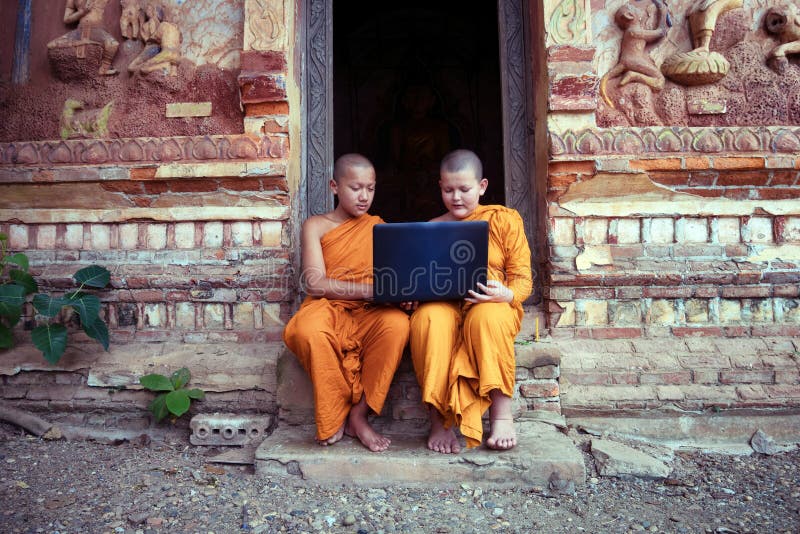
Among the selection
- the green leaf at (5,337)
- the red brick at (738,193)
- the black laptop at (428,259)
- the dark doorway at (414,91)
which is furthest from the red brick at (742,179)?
the dark doorway at (414,91)

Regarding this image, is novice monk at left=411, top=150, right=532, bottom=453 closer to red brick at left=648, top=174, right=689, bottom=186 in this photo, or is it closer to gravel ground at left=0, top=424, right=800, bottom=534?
gravel ground at left=0, top=424, right=800, bottom=534

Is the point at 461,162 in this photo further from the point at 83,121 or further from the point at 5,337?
the point at 5,337

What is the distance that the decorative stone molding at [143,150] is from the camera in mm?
3566

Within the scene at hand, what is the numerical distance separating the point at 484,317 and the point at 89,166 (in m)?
2.54

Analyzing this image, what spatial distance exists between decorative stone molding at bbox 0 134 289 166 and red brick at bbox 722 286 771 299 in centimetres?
A: 267

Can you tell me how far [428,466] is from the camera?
268 cm

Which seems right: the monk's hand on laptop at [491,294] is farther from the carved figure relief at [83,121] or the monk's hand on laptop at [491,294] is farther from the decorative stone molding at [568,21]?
the carved figure relief at [83,121]

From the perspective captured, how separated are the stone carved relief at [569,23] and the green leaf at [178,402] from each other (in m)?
2.86

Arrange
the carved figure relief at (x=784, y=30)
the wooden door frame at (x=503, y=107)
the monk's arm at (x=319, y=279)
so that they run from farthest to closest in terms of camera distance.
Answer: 1. the wooden door frame at (x=503, y=107)
2. the carved figure relief at (x=784, y=30)
3. the monk's arm at (x=319, y=279)

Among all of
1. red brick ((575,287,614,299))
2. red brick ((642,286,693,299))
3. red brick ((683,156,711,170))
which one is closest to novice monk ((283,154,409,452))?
red brick ((575,287,614,299))

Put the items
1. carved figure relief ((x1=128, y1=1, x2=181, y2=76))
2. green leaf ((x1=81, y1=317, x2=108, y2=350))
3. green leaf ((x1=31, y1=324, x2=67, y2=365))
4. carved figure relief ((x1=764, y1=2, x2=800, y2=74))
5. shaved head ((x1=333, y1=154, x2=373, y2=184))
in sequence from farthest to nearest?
carved figure relief ((x1=128, y1=1, x2=181, y2=76)) → carved figure relief ((x1=764, y1=2, x2=800, y2=74)) → green leaf ((x1=81, y1=317, x2=108, y2=350)) → green leaf ((x1=31, y1=324, x2=67, y2=365)) → shaved head ((x1=333, y1=154, x2=373, y2=184))

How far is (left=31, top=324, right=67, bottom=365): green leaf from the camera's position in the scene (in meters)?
3.30

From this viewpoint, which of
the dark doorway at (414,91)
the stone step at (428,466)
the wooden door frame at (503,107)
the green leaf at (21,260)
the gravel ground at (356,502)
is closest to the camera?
the gravel ground at (356,502)

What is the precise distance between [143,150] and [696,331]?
3.40 metres
